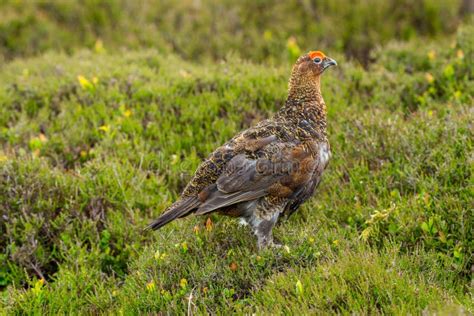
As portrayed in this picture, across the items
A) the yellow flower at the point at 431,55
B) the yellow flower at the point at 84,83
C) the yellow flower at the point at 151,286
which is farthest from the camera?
the yellow flower at the point at 431,55

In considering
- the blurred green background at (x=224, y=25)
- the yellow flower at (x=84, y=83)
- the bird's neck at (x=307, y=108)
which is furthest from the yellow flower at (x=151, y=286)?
the blurred green background at (x=224, y=25)

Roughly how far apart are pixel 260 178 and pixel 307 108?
89 cm

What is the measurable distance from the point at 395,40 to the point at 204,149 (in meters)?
4.14

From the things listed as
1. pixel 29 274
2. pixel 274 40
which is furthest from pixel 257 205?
pixel 274 40

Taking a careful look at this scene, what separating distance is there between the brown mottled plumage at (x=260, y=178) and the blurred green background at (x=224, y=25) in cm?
437

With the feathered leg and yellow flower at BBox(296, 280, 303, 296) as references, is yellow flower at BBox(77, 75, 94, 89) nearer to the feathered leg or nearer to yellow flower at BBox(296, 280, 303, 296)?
the feathered leg

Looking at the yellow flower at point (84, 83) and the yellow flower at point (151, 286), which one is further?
the yellow flower at point (84, 83)

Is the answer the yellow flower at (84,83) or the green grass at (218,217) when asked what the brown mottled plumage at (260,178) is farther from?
the yellow flower at (84,83)

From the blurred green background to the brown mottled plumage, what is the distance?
4.37 meters

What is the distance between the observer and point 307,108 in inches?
235

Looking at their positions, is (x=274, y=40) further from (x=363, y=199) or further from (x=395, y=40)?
(x=363, y=199)

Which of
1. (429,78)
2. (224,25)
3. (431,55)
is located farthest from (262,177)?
(224,25)

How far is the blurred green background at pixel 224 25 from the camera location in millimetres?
10461

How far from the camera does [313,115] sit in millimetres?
5938
